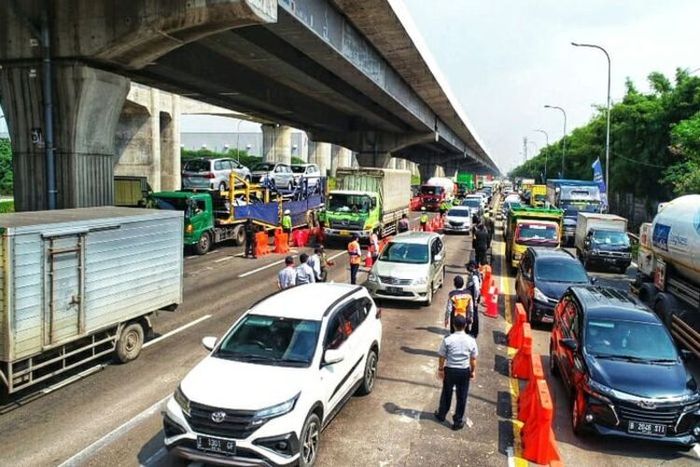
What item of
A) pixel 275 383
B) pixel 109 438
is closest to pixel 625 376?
pixel 275 383

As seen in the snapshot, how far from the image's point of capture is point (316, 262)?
587 inches

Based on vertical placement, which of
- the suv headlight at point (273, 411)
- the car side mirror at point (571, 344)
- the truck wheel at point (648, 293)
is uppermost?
the car side mirror at point (571, 344)

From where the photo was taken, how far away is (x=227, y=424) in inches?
250

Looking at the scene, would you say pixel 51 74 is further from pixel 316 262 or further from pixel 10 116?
pixel 316 262

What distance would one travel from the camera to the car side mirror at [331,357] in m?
7.35

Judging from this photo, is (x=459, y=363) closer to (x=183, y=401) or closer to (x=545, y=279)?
(x=183, y=401)

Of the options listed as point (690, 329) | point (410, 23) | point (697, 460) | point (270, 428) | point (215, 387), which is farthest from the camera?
point (410, 23)

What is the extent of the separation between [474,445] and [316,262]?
7.80 metres

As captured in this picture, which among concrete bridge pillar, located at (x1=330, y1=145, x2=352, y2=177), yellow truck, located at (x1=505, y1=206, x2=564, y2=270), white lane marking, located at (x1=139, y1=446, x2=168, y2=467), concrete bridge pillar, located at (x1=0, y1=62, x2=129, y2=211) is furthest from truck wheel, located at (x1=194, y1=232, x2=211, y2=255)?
concrete bridge pillar, located at (x1=330, y1=145, x2=352, y2=177)

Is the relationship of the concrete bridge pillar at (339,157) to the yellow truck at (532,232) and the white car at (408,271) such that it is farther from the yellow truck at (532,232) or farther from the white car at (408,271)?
the white car at (408,271)

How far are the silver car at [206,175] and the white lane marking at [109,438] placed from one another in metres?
18.5

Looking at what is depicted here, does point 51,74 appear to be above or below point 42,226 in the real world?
above

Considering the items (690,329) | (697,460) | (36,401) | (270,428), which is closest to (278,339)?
(270,428)

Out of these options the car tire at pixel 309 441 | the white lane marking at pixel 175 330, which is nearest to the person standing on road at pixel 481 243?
the white lane marking at pixel 175 330
